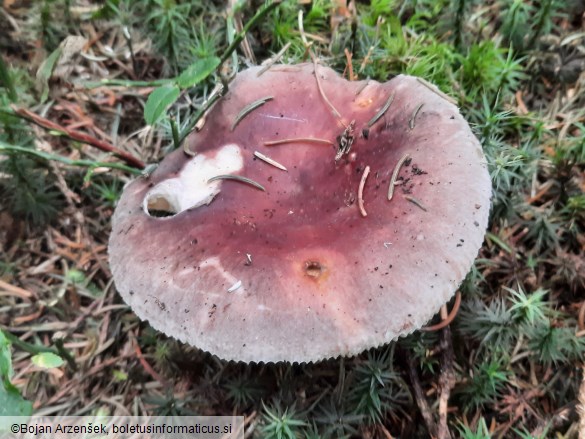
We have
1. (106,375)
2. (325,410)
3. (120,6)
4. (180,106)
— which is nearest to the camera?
(325,410)

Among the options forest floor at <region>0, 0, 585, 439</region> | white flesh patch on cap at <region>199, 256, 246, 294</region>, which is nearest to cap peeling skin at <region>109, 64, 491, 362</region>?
white flesh patch on cap at <region>199, 256, 246, 294</region>

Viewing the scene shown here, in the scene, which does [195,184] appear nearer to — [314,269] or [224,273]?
[224,273]

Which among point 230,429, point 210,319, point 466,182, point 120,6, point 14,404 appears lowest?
point 230,429

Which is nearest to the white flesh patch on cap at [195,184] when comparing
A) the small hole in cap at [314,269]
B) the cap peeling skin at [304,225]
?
the cap peeling skin at [304,225]

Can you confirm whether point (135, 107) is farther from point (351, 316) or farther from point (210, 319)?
point (351, 316)

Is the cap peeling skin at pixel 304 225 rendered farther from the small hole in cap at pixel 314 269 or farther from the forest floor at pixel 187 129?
the forest floor at pixel 187 129

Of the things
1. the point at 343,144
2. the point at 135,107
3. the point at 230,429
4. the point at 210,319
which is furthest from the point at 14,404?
the point at 135,107

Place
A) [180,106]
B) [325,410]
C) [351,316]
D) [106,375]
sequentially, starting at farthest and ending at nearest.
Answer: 1. [180,106]
2. [106,375]
3. [325,410]
4. [351,316]

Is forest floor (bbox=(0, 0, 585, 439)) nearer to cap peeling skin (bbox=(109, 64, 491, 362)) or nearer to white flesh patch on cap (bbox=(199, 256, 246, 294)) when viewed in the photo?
cap peeling skin (bbox=(109, 64, 491, 362))
